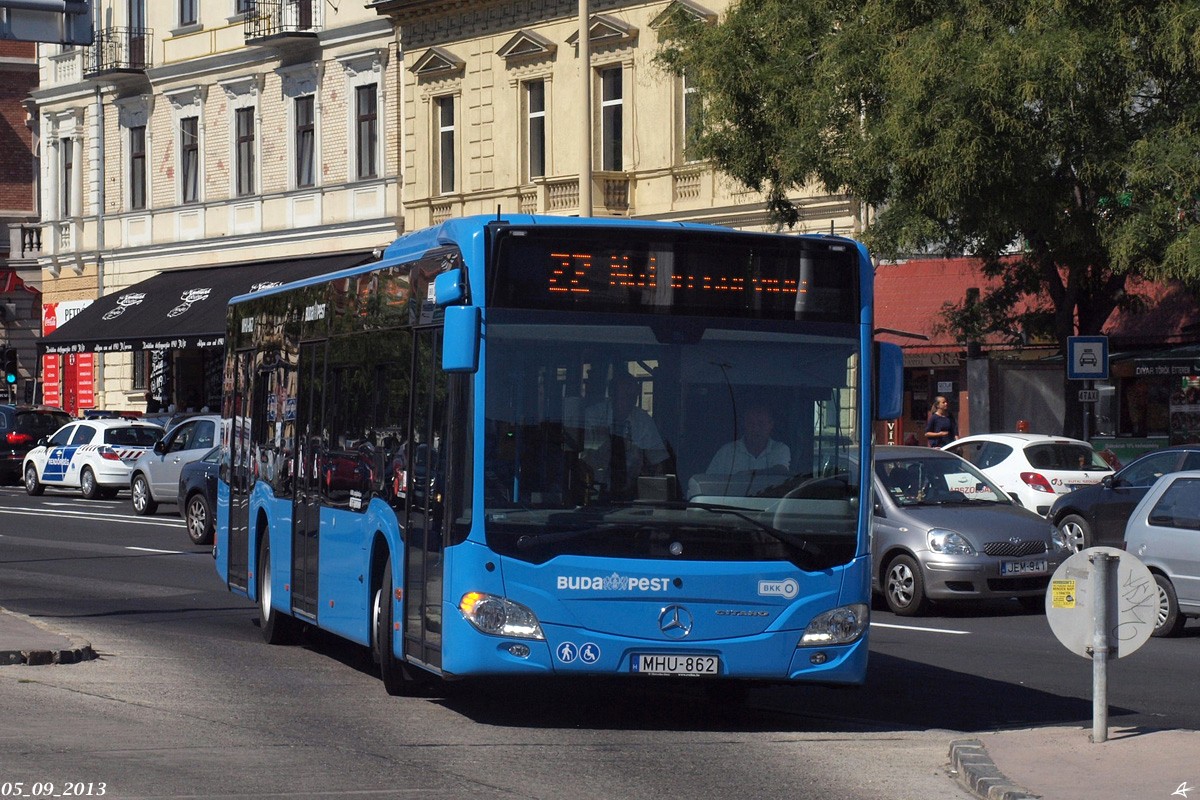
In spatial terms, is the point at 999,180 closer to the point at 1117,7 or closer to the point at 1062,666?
the point at 1117,7

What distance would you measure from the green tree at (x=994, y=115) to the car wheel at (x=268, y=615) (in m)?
11.8

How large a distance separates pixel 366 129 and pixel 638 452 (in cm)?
3372

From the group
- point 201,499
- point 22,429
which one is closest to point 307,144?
point 22,429

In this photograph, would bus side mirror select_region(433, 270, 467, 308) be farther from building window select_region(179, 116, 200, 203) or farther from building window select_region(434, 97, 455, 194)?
building window select_region(179, 116, 200, 203)

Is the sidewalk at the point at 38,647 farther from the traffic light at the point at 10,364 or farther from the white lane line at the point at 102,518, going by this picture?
the traffic light at the point at 10,364

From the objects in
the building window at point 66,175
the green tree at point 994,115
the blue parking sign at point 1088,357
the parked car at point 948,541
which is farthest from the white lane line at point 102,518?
the building window at point 66,175

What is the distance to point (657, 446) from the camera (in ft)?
34.4

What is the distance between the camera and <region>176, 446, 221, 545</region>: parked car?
25391 millimetres

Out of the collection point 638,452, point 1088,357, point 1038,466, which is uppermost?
point 1088,357

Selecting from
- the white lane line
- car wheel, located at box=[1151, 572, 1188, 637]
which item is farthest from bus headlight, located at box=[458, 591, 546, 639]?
the white lane line

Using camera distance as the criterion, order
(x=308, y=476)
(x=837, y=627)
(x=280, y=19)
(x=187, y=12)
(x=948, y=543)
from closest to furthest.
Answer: (x=837, y=627), (x=308, y=476), (x=948, y=543), (x=280, y=19), (x=187, y=12)

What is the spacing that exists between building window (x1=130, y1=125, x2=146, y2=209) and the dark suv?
30.0 ft

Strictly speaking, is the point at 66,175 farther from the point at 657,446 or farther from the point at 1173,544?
the point at 657,446

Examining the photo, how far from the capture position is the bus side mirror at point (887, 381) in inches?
434
